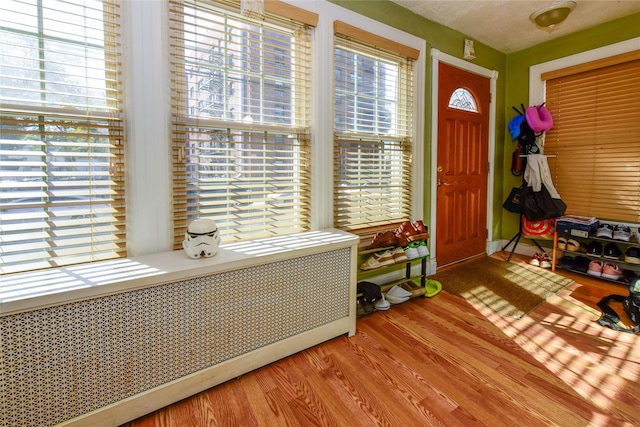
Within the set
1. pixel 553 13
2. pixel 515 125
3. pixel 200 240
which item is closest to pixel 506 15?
pixel 553 13

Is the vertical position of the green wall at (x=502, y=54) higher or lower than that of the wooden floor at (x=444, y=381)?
higher

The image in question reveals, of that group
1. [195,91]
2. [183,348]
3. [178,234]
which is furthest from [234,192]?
[183,348]

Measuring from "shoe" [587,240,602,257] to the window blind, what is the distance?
1.12ft

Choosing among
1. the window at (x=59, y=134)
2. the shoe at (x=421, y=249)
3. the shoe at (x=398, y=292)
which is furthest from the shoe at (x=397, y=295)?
the window at (x=59, y=134)

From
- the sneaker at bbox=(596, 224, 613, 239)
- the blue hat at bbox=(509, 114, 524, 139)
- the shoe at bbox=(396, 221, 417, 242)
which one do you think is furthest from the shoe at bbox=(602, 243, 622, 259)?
the shoe at bbox=(396, 221, 417, 242)

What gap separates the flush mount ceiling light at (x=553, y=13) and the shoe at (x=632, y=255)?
214cm

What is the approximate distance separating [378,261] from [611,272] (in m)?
2.33

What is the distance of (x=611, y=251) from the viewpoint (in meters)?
2.85

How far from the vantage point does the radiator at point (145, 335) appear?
1110mm

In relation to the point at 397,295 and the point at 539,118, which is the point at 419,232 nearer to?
the point at 397,295

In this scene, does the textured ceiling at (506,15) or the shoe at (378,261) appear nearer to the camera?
the shoe at (378,261)

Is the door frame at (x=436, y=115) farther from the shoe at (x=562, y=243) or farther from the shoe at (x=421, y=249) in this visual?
the shoe at (x=562, y=243)

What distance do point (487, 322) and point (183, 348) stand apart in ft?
6.55

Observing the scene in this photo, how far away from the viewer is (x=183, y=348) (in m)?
1.41
